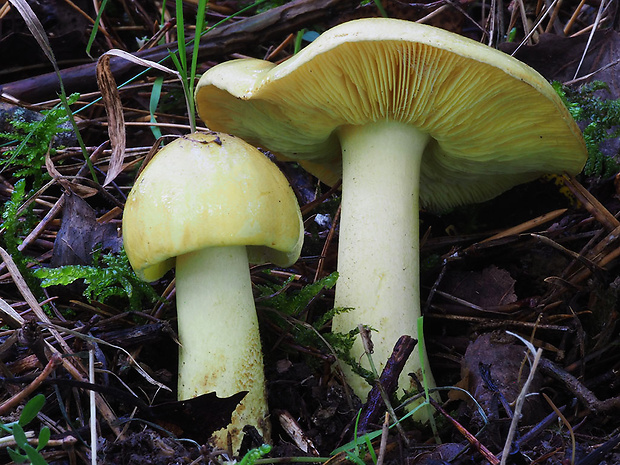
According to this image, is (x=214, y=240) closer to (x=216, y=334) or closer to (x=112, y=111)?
(x=216, y=334)

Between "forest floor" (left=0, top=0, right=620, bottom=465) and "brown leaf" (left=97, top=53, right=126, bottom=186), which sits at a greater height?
"brown leaf" (left=97, top=53, right=126, bottom=186)

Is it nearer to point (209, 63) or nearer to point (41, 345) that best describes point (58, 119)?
point (209, 63)

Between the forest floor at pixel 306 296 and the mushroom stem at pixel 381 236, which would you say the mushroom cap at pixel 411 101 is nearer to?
the mushroom stem at pixel 381 236

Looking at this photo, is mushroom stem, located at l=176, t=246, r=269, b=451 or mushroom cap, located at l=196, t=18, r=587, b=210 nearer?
mushroom cap, located at l=196, t=18, r=587, b=210

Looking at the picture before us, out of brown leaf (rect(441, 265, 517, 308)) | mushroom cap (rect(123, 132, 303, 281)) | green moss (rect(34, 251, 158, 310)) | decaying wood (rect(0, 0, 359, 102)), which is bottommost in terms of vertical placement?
brown leaf (rect(441, 265, 517, 308))

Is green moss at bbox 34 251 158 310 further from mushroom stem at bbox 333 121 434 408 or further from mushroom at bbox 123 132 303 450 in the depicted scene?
mushroom stem at bbox 333 121 434 408

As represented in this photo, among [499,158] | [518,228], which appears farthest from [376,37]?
[518,228]

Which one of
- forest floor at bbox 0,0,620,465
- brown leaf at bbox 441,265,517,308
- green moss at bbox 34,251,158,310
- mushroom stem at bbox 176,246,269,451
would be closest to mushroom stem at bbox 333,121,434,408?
forest floor at bbox 0,0,620,465
